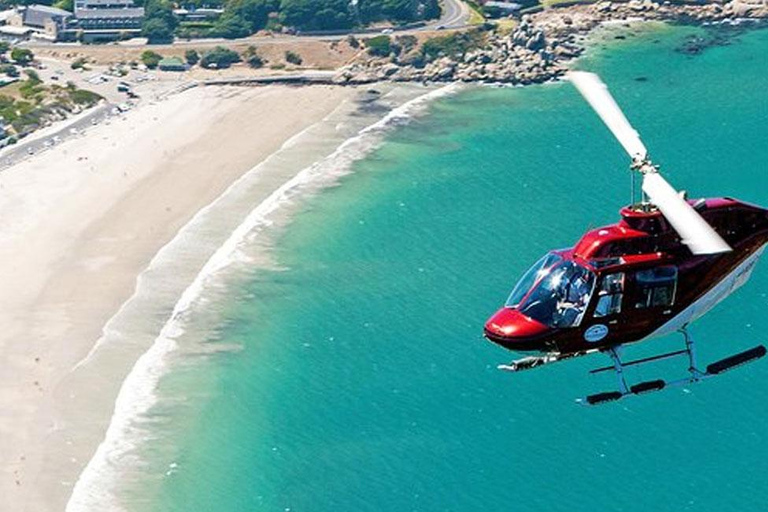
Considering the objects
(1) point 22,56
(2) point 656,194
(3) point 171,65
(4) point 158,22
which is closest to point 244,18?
(4) point 158,22

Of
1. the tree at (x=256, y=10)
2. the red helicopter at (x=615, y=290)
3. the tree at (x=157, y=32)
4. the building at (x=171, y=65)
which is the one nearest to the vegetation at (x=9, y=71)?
the building at (x=171, y=65)

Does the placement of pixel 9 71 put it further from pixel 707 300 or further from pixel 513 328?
pixel 707 300

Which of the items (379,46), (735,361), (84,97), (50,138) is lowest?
(50,138)

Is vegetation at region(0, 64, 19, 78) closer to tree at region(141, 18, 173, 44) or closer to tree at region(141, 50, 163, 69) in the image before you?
tree at region(141, 50, 163, 69)

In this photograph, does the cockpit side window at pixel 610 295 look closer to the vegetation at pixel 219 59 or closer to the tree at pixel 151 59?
the vegetation at pixel 219 59

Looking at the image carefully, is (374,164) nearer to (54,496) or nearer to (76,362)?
(76,362)

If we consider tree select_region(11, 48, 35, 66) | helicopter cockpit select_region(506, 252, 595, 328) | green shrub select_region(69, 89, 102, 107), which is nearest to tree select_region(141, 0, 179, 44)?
tree select_region(11, 48, 35, 66)
